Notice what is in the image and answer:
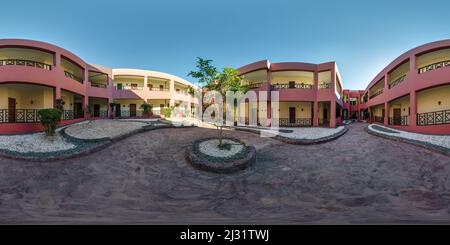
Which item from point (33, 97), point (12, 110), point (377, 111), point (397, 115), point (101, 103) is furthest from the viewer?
point (377, 111)

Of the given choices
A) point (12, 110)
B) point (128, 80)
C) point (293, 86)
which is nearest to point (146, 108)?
point (128, 80)

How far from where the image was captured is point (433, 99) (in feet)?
50.3

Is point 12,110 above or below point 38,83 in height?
below

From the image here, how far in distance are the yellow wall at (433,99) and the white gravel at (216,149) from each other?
52.1 ft

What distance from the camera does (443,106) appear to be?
1462 cm

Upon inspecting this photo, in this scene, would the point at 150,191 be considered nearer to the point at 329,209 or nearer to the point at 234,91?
the point at 329,209

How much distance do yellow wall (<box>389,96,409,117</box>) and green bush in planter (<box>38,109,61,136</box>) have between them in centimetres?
2892

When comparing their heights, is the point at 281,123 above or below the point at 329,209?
above

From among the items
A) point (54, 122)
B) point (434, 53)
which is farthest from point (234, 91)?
point (434, 53)

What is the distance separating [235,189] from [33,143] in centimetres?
1129

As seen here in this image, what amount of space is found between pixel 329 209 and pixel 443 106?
16834 millimetres

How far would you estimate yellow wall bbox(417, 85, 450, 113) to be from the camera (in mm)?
14500

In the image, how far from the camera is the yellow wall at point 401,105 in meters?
19.8

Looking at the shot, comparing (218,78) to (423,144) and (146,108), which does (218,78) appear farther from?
(146,108)
